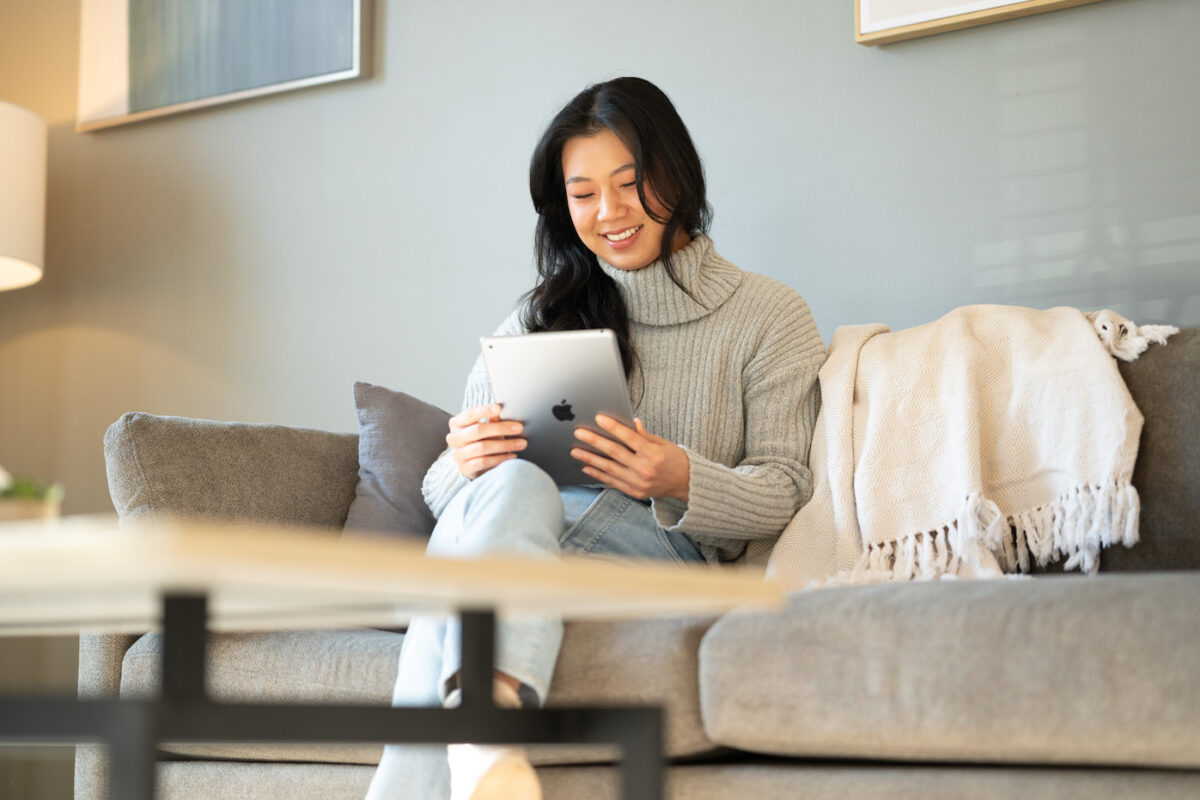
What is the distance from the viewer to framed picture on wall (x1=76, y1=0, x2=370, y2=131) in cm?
261

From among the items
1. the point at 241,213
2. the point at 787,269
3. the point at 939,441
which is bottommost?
the point at 939,441

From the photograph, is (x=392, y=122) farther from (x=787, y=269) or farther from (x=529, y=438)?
(x=529, y=438)

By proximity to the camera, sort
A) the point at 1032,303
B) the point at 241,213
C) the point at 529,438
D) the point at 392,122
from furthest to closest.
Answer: the point at 241,213 → the point at 392,122 → the point at 1032,303 → the point at 529,438

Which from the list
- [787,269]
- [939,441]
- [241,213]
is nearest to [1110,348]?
[939,441]

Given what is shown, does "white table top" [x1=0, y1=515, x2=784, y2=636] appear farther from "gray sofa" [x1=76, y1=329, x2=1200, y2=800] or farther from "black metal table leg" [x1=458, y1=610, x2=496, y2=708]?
"gray sofa" [x1=76, y1=329, x2=1200, y2=800]

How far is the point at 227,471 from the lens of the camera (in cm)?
177

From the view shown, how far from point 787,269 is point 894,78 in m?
0.38

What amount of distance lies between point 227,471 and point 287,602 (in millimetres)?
1159

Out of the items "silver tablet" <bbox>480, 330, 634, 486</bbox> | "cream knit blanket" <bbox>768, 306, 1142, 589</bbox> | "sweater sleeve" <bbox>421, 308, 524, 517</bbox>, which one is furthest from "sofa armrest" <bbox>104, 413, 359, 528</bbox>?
"cream knit blanket" <bbox>768, 306, 1142, 589</bbox>

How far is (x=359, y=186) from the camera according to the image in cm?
263

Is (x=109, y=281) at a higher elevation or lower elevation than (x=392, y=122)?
lower

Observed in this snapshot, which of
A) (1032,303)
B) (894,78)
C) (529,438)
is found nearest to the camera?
(529,438)

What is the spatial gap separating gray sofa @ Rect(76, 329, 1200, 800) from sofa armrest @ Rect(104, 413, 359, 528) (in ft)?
1.11

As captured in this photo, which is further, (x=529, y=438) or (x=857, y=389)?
(x=857, y=389)
